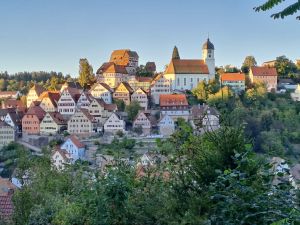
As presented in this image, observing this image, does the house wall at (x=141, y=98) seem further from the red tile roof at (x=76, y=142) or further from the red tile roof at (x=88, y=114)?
the red tile roof at (x=76, y=142)

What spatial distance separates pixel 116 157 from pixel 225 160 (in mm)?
1486

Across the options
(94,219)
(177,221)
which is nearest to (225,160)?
(177,221)

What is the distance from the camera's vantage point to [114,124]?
37.8 m

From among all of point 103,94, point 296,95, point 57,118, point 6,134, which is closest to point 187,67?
point 103,94

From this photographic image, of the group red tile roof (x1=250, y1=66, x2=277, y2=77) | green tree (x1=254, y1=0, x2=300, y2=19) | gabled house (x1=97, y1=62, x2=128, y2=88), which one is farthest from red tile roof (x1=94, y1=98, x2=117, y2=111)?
green tree (x1=254, y1=0, x2=300, y2=19)

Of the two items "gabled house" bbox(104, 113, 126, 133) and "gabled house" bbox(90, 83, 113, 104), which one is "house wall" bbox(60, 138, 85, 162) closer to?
"gabled house" bbox(104, 113, 126, 133)

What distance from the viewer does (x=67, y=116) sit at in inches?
1633

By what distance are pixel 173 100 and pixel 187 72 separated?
7.66 m

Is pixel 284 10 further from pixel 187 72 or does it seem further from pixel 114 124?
pixel 187 72

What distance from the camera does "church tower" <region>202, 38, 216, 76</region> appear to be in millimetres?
51281

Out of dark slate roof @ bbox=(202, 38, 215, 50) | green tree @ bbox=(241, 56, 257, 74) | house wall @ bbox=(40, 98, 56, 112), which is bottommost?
house wall @ bbox=(40, 98, 56, 112)

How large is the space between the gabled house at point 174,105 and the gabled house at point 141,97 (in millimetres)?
1313

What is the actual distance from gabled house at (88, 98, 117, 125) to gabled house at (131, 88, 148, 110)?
2.51m

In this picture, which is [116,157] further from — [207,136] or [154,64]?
[154,64]
